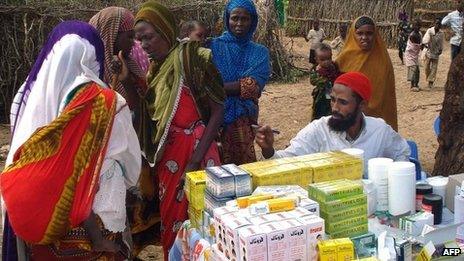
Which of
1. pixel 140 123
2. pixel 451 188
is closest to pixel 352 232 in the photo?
pixel 451 188

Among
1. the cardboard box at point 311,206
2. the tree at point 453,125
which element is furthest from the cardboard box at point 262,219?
the tree at point 453,125

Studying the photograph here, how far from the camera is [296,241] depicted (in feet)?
6.19

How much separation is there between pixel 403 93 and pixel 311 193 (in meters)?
8.95

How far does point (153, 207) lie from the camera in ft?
11.5

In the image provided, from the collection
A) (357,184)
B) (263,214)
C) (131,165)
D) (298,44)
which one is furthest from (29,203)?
(298,44)

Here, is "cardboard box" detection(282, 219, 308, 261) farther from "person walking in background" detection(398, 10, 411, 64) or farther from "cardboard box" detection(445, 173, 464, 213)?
"person walking in background" detection(398, 10, 411, 64)

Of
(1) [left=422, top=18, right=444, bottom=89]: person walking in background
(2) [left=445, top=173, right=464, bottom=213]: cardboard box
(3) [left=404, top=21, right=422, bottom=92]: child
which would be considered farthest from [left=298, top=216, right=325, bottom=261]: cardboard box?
(1) [left=422, top=18, right=444, bottom=89]: person walking in background

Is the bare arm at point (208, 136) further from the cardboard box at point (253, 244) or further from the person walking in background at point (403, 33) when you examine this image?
the person walking in background at point (403, 33)

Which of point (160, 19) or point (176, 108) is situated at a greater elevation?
point (160, 19)

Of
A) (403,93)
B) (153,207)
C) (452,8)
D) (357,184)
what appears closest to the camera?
(357,184)

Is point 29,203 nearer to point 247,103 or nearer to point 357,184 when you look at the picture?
point 357,184

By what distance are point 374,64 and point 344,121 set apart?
169cm

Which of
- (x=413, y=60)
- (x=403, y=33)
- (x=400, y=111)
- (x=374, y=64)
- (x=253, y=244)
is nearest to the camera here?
(x=253, y=244)

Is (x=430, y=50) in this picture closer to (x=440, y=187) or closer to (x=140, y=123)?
(x=140, y=123)
